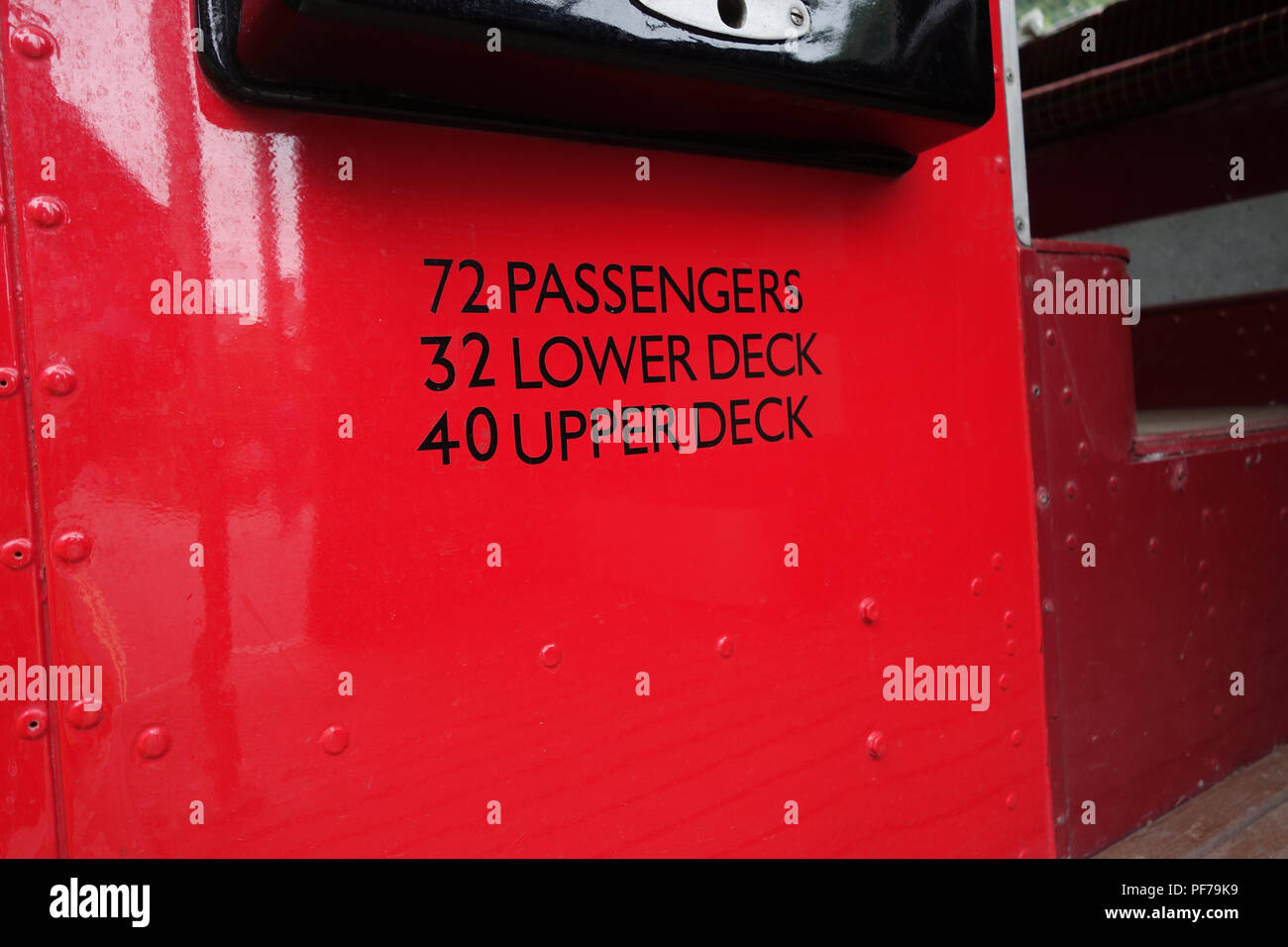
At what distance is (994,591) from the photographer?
1.34 m

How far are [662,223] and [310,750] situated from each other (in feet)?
2.05

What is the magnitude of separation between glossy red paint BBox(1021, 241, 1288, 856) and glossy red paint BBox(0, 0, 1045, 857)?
0.18m

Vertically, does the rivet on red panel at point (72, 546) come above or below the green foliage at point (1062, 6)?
below

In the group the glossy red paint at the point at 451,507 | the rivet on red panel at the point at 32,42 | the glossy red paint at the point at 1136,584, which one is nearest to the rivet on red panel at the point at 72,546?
the glossy red paint at the point at 451,507

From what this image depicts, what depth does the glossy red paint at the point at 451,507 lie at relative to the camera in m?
0.76

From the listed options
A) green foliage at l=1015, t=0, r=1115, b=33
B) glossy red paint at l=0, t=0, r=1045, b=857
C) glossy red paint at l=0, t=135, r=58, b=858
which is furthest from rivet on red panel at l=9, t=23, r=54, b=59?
green foliage at l=1015, t=0, r=1115, b=33

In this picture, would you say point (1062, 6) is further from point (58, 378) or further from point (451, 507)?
point (58, 378)

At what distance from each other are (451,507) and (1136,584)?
1.17m

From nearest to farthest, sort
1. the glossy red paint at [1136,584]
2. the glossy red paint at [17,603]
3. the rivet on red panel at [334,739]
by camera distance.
A: 1. the glossy red paint at [17,603]
2. the rivet on red panel at [334,739]
3. the glossy red paint at [1136,584]

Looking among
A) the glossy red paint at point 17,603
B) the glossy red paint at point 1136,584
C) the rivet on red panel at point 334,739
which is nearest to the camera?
the glossy red paint at point 17,603

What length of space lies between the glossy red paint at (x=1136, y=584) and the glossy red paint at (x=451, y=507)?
184 millimetres

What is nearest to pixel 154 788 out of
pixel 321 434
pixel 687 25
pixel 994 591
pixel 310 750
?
pixel 310 750

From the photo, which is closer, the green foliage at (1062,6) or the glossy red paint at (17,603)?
the glossy red paint at (17,603)

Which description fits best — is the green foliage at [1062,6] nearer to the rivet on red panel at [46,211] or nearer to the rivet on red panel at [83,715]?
the rivet on red panel at [46,211]
